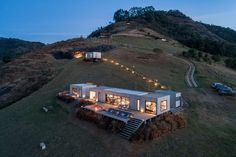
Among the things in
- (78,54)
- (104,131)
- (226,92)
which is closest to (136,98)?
(104,131)

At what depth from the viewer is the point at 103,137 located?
19000mm

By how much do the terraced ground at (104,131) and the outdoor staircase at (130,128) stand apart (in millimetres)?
668

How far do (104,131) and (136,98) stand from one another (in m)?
5.04

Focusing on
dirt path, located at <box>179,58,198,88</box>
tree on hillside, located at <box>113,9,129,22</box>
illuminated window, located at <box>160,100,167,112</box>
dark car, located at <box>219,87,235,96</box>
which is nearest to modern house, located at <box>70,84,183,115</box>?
illuminated window, located at <box>160,100,167,112</box>

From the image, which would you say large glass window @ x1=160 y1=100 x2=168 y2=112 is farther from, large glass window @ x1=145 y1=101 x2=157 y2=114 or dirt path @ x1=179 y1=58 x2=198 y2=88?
dirt path @ x1=179 y1=58 x2=198 y2=88

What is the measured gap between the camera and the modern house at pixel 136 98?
2119 centimetres

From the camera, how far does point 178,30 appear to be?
10550cm

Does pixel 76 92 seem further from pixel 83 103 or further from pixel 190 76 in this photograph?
pixel 190 76

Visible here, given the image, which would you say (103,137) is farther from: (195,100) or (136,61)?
(136,61)

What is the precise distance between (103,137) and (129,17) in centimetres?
11797

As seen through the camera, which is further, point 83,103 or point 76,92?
point 76,92

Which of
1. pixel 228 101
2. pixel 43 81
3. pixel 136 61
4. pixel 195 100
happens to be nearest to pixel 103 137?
pixel 195 100

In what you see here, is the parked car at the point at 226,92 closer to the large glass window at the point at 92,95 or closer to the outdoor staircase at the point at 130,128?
the outdoor staircase at the point at 130,128

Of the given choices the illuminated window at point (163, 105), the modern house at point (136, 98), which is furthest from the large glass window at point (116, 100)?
the illuminated window at point (163, 105)
